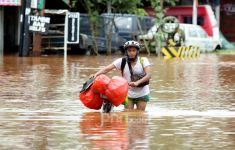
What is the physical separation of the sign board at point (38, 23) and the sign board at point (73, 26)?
1305 mm

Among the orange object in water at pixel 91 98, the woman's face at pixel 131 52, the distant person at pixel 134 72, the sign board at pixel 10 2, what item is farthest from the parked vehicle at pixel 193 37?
the woman's face at pixel 131 52

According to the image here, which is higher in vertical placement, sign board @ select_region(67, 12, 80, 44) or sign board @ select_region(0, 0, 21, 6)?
sign board @ select_region(0, 0, 21, 6)

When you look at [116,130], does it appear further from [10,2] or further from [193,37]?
[193,37]

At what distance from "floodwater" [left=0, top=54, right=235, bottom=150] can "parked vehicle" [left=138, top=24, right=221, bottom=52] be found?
17.4 metres

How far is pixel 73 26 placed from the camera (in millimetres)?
31922

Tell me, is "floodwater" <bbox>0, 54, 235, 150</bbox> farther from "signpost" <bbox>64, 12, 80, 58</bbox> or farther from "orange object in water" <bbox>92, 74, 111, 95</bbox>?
"signpost" <bbox>64, 12, 80, 58</bbox>

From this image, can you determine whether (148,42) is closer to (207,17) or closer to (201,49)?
(201,49)

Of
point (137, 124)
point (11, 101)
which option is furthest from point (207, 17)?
point (137, 124)

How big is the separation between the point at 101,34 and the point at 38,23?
16.9 ft

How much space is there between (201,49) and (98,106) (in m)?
27.7

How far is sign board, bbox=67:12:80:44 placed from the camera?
3180 centimetres

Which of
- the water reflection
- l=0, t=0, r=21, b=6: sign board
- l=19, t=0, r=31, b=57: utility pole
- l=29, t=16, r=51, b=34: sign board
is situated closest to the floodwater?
the water reflection

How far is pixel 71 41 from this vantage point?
3222 centimetres

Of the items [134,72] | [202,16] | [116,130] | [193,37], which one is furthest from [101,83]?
[202,16]
